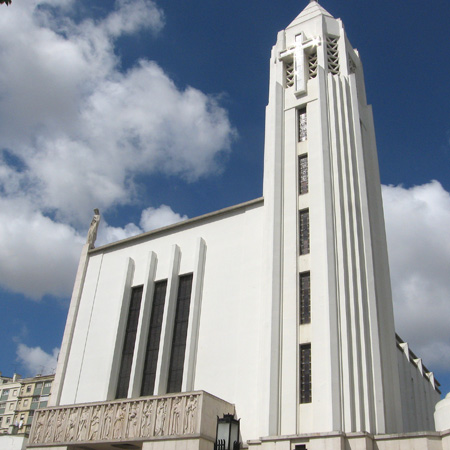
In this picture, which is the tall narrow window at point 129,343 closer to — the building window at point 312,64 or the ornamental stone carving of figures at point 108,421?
the ornamental stone carving of figures at point 108,421

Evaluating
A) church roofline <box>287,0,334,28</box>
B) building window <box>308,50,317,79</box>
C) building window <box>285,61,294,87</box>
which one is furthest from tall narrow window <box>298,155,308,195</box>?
church roofline <box>287,0,334,28</box>

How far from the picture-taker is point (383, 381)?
18.7 meters

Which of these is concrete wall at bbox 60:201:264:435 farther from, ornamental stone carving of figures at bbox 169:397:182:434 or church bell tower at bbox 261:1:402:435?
ornamental stone carving of figures at bbox 169:397:182:434

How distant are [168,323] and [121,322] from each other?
281 centimetres

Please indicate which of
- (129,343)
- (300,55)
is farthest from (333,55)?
(129,343)

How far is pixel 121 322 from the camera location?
24.7m

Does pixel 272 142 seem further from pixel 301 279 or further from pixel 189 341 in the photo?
pixel 189 341

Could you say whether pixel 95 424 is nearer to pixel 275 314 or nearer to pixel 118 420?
pixel 118 420

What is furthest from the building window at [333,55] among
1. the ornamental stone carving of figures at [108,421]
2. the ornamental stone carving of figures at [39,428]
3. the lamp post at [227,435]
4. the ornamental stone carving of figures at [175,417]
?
the ornamental stone carving of figures at [39,428]

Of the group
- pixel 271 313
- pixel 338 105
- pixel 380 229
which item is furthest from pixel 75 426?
pixel 338 105

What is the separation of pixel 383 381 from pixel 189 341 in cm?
759

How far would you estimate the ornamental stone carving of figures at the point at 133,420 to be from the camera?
19.5 m

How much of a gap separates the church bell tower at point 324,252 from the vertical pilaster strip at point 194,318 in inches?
137

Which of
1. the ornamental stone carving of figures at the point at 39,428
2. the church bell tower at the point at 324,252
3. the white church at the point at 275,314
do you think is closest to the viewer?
the church bell tower at the point at 324,252
